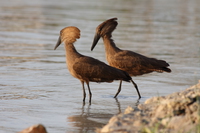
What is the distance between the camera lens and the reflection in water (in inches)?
293

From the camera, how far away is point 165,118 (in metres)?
6.25

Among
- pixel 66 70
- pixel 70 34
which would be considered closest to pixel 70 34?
pixel 70 34

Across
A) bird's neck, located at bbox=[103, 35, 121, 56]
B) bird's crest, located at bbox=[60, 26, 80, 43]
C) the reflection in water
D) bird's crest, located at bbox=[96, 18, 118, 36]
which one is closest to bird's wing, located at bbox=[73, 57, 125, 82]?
bird's crest, located at bbox=[60, 26, 80, 43]

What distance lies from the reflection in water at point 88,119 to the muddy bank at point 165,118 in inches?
34.9

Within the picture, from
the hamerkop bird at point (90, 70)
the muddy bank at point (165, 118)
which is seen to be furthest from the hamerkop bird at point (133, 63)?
the muddy bank at point (165, 118)

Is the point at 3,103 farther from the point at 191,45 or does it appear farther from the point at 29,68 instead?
the point at 191,45

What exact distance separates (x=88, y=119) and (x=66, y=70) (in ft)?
14.7

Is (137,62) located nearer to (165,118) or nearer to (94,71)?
(94,71)

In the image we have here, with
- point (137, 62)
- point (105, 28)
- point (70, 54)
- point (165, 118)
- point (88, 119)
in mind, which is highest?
point (105, 28)

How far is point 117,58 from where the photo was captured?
1005cm

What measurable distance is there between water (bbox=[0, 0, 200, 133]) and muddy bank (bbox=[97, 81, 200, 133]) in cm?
74

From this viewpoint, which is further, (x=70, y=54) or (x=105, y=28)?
(x=105, y=28)

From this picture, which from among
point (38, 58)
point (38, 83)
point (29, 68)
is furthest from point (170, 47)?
point (38, 83)

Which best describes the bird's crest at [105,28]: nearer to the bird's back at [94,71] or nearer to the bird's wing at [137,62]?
the bird's wing at [137,62]
